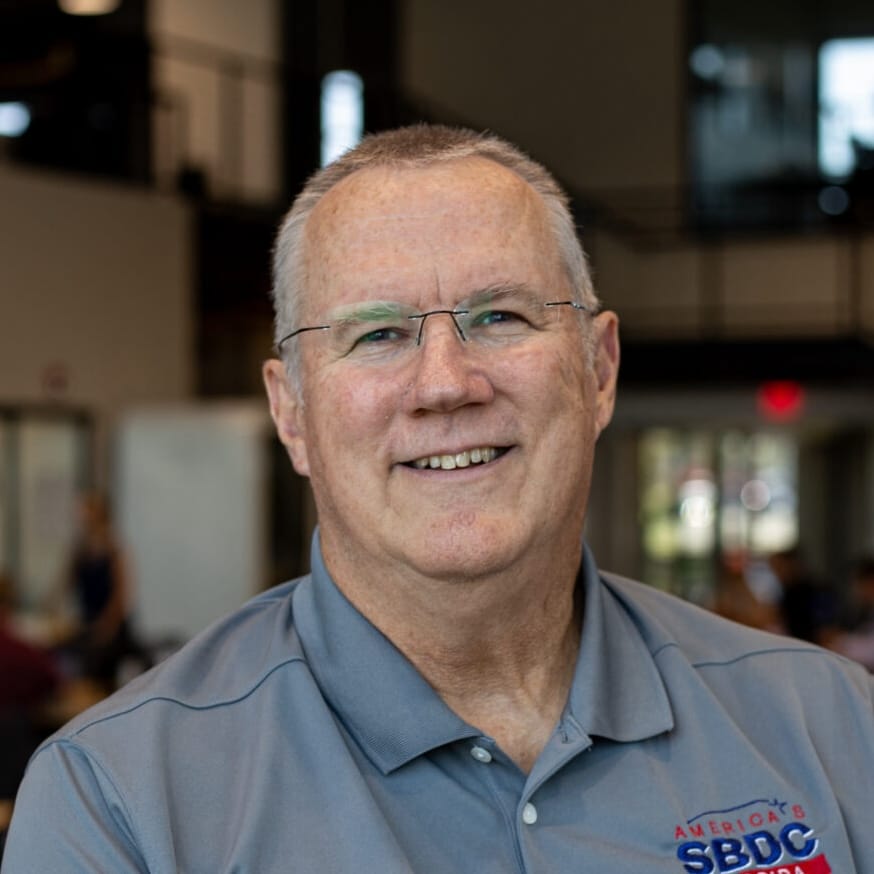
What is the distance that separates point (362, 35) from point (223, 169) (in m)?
3.25

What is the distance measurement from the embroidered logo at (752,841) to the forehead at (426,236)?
556mm

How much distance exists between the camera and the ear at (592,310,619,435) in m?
1.69

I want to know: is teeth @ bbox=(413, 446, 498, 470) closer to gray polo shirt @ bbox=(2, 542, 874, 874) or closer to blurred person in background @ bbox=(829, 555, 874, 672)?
gray polo shirt @ bbox=(2, 542, 874, 874)

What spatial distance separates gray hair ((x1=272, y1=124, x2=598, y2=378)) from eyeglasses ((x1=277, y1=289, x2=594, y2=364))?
0.27 feet

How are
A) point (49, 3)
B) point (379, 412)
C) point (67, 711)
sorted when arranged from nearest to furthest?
point (379, 412) < point (67, 711) < point (49, 3)

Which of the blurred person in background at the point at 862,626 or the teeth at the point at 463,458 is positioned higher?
the teeth at the point at 463,458

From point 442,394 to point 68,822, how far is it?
51 centimetres

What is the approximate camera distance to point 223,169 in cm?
1239

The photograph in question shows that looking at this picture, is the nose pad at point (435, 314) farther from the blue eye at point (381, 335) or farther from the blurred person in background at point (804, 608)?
the blurred person in background at point (804, 608)

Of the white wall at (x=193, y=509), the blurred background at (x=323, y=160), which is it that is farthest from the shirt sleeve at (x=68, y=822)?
the white wall at (x=193, y=509)

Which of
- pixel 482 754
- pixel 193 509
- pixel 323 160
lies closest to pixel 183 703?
pixel 482 754

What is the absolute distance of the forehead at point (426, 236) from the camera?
59.9 inches

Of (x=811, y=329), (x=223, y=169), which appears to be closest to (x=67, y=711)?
(x=223, y=169)

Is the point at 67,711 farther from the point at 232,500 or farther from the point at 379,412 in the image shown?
the point at 379,412
